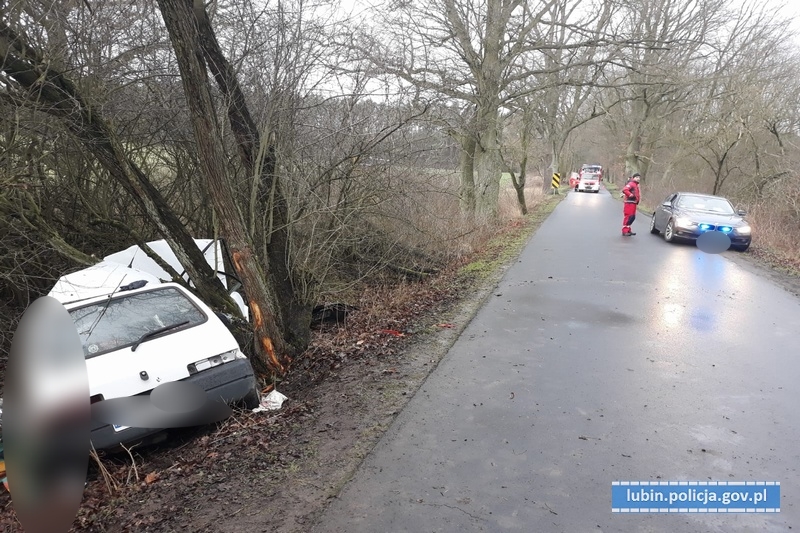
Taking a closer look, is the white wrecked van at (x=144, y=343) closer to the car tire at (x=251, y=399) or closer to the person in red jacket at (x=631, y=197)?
the car tire at (x=251, y=399)

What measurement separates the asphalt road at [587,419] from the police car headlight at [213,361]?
1.83 metres

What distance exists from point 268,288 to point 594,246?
1019cm

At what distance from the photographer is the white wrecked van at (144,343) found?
173 inches

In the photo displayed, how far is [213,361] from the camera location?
4.94m

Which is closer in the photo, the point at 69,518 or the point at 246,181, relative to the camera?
the point at 69,518

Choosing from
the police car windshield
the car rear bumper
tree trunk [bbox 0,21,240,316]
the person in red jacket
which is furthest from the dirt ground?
the police car windshield

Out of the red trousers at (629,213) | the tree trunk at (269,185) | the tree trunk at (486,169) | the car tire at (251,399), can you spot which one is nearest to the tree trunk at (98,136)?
the tree trunk at (269,185)

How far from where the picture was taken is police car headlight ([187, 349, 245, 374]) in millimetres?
4781

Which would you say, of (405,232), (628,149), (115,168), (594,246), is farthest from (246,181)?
(628,149)

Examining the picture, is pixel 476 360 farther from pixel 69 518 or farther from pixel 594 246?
pixel 594 246

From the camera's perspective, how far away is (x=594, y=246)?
45.7 feet

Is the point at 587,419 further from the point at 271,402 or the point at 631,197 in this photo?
the point at 631,197

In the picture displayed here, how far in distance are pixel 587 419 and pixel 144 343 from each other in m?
4.15

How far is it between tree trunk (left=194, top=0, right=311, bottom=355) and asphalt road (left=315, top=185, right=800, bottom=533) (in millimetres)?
2351
